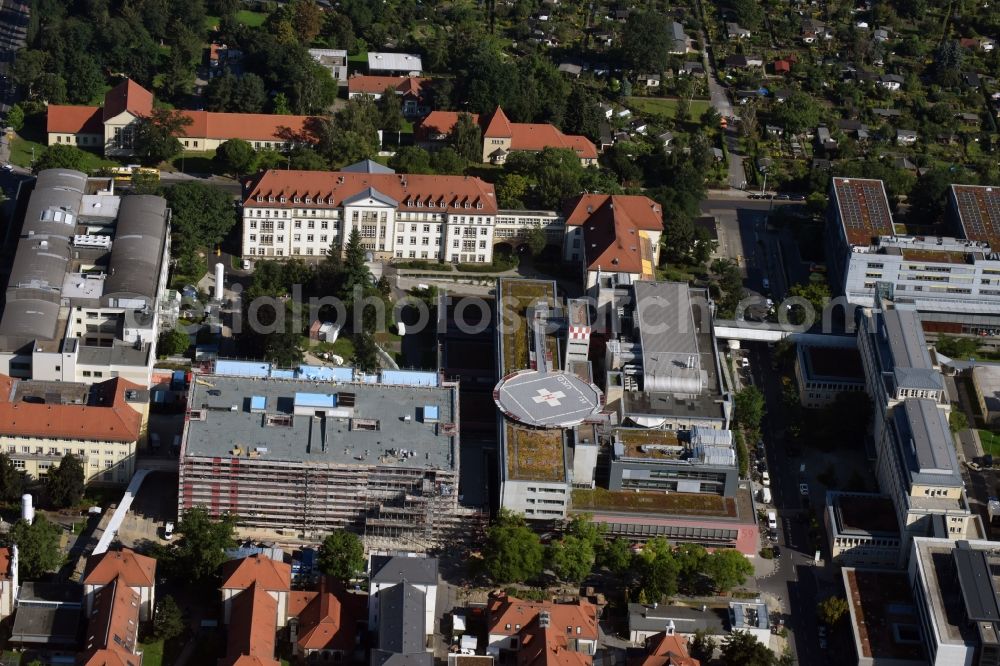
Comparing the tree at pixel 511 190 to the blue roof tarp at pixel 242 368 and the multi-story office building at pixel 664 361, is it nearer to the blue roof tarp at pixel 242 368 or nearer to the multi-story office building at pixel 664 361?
the multi-story office building at pixel 664 361

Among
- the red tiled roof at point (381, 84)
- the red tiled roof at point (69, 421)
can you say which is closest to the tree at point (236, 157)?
the red tiled roof at point (381, 84)

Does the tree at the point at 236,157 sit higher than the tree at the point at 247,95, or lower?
lower

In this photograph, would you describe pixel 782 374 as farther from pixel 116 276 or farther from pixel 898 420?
pixel 116 276

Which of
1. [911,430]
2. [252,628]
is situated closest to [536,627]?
[252,628]

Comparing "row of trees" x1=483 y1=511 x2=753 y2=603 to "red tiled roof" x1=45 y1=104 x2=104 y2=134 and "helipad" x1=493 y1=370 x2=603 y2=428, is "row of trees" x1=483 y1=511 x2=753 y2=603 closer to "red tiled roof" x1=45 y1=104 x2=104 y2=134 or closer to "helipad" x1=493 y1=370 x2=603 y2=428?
"helipad" x1=493 y1=370 x2=603 y2=428

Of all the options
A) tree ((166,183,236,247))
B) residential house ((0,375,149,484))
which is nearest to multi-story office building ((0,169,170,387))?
tree ((166,183,236,247))

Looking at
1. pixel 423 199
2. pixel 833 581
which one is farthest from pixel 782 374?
pixel 423 199

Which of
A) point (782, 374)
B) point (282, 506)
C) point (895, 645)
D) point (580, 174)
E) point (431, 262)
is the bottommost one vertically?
point (895, 645)
